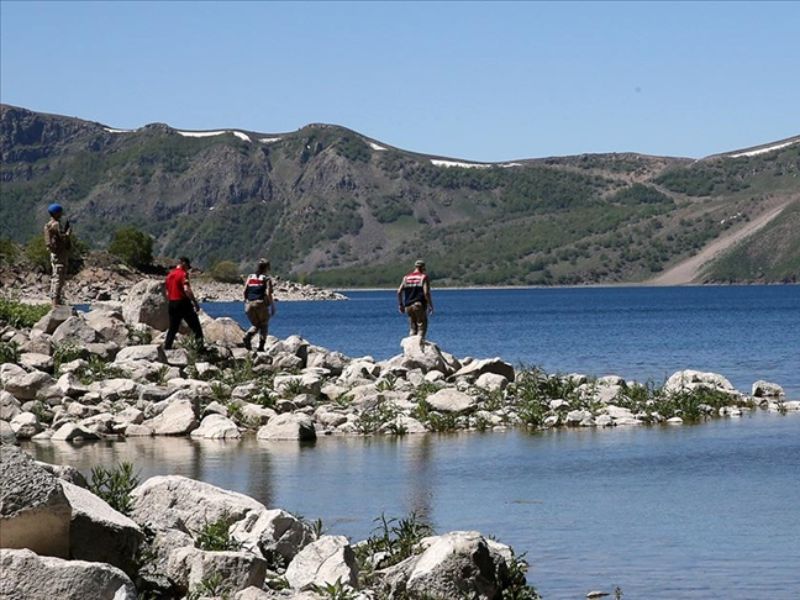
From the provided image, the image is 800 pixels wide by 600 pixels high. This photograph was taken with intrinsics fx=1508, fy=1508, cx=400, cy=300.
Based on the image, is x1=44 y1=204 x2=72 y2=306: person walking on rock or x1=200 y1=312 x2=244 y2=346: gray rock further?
x1=200 y1=312 x2=244 y2=346: gray rock

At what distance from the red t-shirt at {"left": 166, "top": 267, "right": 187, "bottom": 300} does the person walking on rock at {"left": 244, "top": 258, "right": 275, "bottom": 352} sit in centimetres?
211

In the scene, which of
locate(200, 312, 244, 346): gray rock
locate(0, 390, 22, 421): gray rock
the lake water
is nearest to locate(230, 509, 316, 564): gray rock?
locate(0, 390, 22, 421): gray rock

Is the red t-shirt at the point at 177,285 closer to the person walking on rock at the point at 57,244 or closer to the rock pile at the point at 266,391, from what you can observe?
the rock pile at the point at 266,391

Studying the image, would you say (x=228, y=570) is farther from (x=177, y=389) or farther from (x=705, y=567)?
(x=177, y=389)

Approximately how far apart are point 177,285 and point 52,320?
9.11 ft

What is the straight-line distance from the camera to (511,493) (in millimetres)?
18016

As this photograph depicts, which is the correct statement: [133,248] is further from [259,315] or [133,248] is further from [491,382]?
[491,382]

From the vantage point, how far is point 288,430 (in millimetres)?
23703

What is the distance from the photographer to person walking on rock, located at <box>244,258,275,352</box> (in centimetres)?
3097

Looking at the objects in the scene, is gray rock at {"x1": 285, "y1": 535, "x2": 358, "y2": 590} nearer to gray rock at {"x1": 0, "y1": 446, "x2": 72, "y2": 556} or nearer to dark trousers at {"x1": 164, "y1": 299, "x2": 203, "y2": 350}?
gray rock at {"x1": 0, "y1": 446, "x2": 72, "y2": 556}

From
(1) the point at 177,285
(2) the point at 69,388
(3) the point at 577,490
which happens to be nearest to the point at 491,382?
(1) the point at 177,285

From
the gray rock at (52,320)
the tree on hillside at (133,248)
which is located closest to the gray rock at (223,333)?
the gray rock at (52,320)

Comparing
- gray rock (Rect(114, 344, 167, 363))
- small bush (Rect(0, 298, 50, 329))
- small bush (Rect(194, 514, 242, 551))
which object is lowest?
small bush (Rect(194, 514, 242, 551))

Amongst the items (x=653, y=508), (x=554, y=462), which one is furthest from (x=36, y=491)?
(x=554, y=462)
